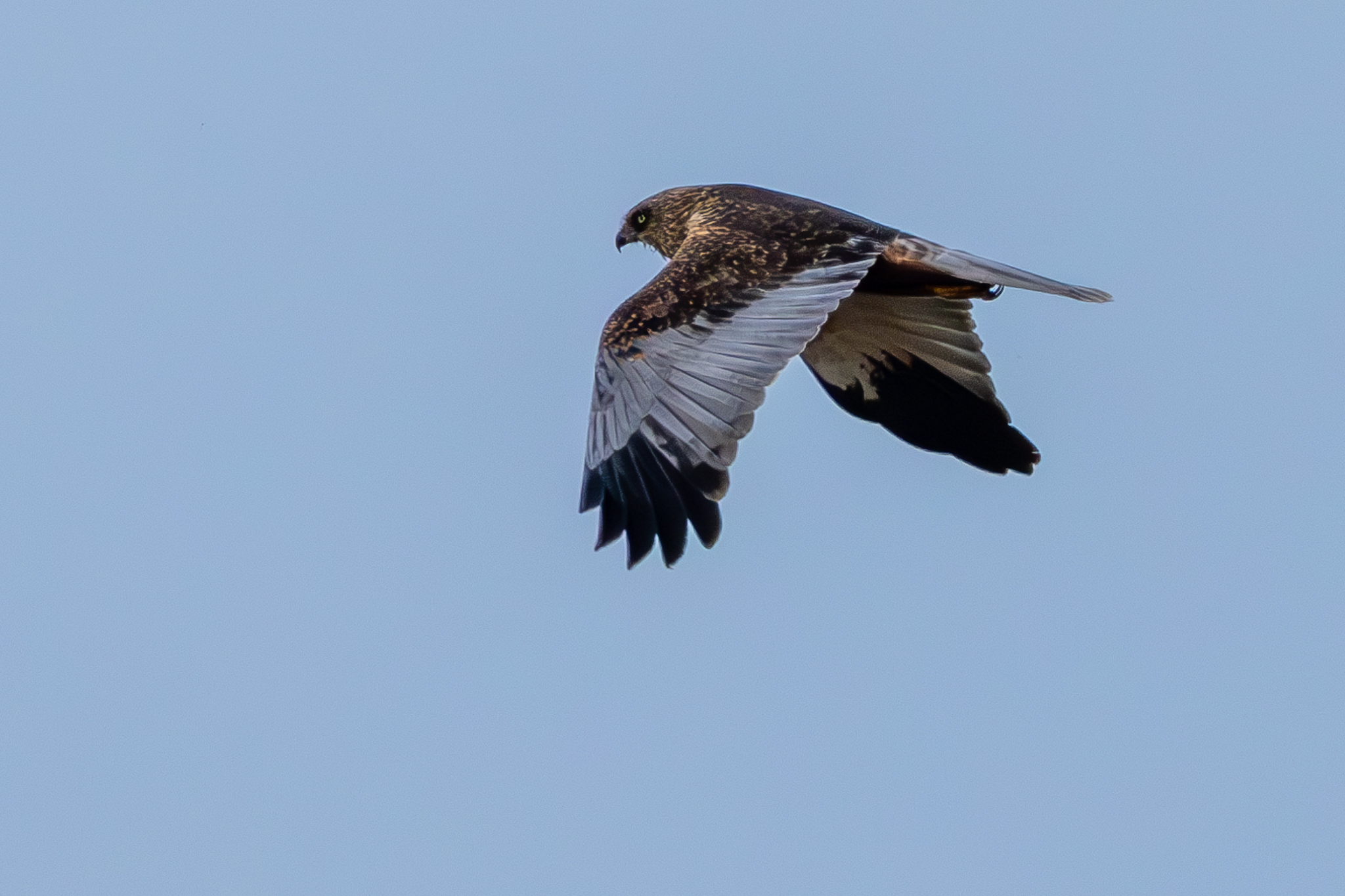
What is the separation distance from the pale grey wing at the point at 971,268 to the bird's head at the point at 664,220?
110 cm

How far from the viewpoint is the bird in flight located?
789 centimetres

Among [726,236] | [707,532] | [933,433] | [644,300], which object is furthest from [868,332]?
[707,532]

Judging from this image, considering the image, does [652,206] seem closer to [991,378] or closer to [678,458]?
[991,378]

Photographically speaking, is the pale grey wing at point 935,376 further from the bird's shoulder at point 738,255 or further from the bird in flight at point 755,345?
the bird's shoulder at point 738,255

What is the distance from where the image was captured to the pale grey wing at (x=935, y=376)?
9984 mm

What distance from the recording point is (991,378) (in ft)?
32.9

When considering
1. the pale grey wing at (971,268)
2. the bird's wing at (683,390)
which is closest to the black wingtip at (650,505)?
the bird's wing at (683,390)

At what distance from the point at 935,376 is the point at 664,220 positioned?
1546mm

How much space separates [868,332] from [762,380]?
2.15 metres

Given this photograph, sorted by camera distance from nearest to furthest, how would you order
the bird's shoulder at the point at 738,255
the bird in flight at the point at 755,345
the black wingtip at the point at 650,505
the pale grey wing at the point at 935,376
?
the black wingtip at the point at 650,505, the bird in flight at the point at 755,345, the bird's shoulder at the point at 738,255, the pale grey wing at the point at 935,376

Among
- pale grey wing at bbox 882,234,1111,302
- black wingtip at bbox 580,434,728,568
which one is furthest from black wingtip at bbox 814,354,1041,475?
black wingtip at bbox 580,434,728,568

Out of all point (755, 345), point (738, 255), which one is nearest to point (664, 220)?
point (738, 255)

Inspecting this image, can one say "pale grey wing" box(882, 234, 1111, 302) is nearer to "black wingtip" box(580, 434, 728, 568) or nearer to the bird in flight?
the bird in flight

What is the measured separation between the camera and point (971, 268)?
29.8ft
